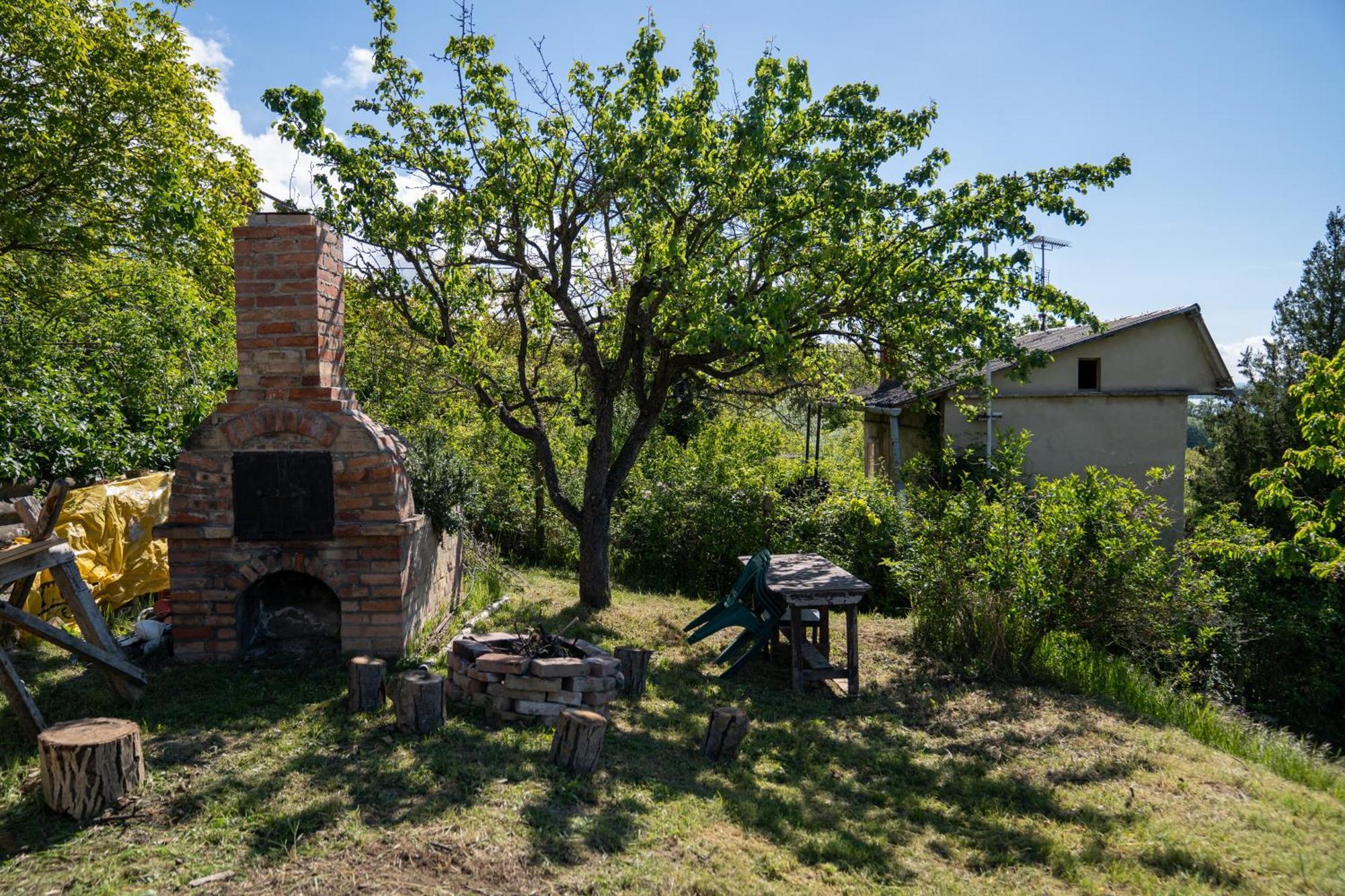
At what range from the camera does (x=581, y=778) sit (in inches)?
187

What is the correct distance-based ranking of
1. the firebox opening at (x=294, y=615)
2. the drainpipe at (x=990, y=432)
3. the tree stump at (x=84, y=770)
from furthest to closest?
the drainpipe at (x=990, y=432) → the firebox opening at (x=294, y=615) → the tree stump at (x=84, y=770)

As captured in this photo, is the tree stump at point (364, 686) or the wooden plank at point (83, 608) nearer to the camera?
the wooden plank at point (83, 608)

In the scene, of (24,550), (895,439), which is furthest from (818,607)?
(895,439)

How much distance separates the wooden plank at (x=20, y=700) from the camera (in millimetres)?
4434

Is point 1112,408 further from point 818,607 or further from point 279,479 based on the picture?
point 279,479

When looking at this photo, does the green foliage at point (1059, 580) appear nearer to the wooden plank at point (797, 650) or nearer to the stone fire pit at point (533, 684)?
the wooden plank at point (797, 650)

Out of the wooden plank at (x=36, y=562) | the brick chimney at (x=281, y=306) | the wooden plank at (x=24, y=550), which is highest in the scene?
the brick chimney at (x=281, y=306)

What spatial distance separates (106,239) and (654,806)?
13843mm

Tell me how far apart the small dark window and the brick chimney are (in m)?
13.3

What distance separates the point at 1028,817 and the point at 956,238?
5.28 m

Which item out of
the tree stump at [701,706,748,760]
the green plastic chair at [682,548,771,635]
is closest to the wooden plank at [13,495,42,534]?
the tree stump at [701,706,748,760]

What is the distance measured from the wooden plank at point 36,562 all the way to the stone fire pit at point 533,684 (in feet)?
8.54

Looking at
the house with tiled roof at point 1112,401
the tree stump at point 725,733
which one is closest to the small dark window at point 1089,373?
the house with tiled roof at point 1112,401

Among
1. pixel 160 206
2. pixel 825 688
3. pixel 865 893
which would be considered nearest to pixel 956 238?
pixel 825 688
